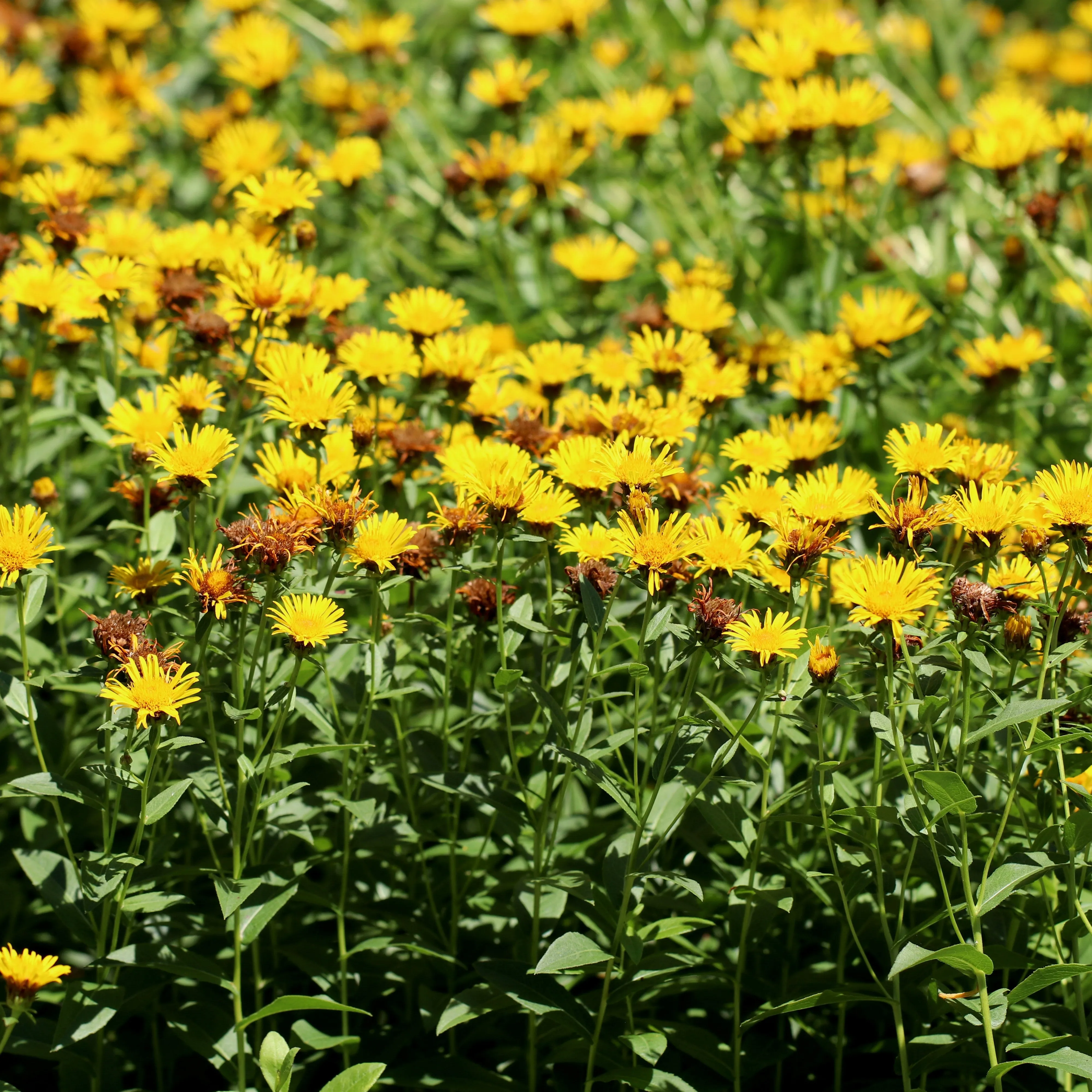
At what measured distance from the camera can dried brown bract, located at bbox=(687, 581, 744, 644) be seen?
1.53 meters

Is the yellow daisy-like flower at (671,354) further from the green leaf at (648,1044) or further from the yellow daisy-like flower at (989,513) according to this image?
the green leaf at (648,1044)

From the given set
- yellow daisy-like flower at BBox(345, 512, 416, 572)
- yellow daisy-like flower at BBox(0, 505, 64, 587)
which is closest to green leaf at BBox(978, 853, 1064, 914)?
yellow daisy-like flower at BBox(345, 512, 416, 572)

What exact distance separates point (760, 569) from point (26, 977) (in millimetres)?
1008

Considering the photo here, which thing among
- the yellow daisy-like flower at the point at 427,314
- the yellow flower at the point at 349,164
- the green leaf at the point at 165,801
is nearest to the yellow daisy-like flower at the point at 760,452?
the yellow daisy-like flower at the point at 427,314

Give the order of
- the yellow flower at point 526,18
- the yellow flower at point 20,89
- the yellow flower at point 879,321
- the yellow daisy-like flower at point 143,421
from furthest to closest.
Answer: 1. the yellow flower at point 526,18
2. the yellow flower at point 20,89
3. the yellow flower at point 879,321
4. the yellow daisy-like flower at point 143,421

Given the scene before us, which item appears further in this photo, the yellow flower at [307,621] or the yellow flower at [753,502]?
the yellow flower at [753,502]

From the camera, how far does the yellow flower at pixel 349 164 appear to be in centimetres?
254

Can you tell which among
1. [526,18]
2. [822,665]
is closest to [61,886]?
[822,665]

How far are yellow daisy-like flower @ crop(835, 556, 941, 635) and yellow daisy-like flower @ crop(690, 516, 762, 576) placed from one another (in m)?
0.14

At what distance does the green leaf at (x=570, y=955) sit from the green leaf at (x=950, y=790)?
1.42 ft

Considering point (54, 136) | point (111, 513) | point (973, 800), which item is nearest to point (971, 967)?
point (973, 800)

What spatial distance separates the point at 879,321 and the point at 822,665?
3.00 feet

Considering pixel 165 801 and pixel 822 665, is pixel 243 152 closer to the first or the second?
pixel 165 801

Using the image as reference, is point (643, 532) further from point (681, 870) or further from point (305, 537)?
point (681, 870)
